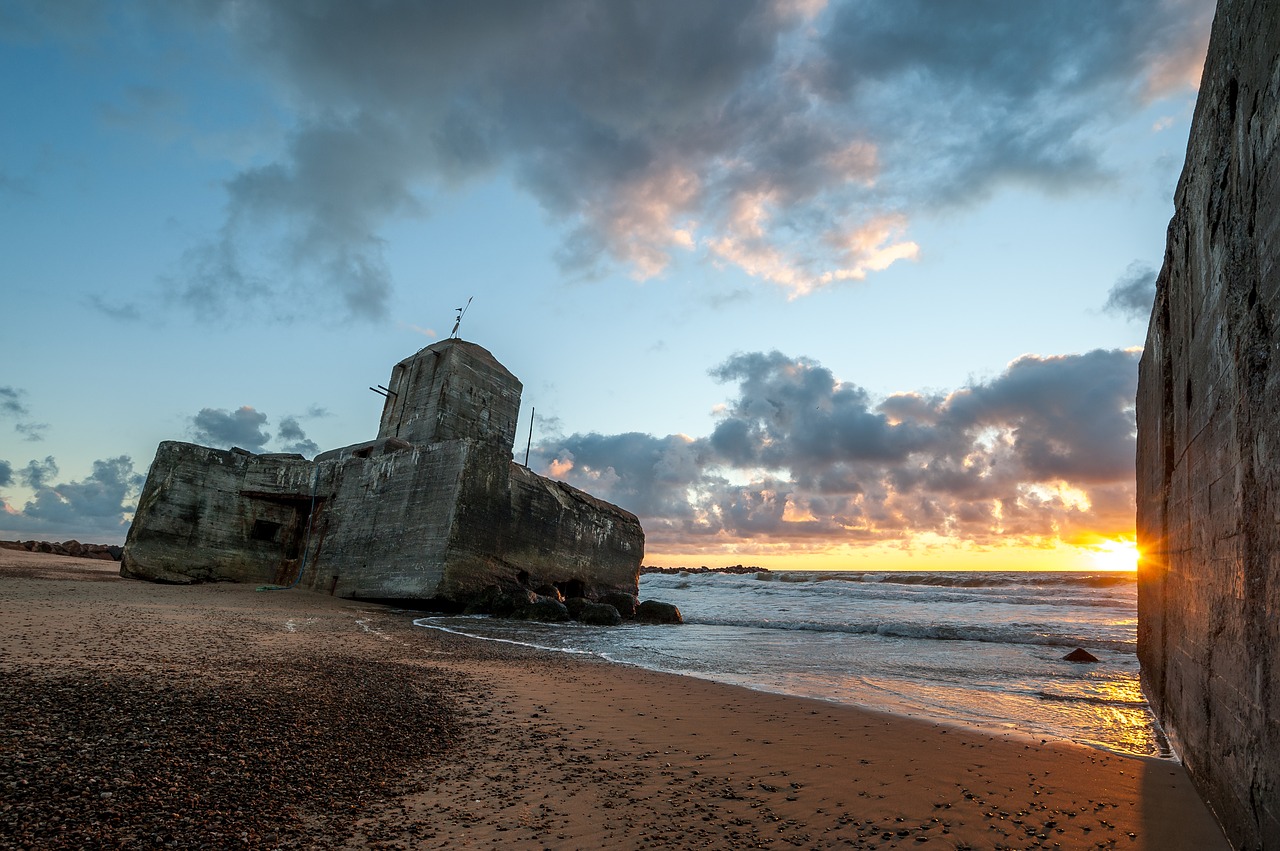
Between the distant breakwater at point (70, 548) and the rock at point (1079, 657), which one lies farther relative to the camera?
the distant breakwater at point (70, 548)

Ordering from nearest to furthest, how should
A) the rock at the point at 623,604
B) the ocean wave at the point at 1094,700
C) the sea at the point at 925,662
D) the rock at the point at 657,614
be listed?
the sea at the point at 925,662, the ocean wave at the point at 1094,700, the rock at the point at 657,614, the rock at the point at 623,604

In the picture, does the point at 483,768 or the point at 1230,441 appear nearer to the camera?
the point at 1230,441

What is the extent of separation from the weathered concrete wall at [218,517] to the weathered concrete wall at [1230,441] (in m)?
18.2

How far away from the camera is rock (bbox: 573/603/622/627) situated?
1549 centimetres

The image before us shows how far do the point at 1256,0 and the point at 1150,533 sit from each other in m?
5.56

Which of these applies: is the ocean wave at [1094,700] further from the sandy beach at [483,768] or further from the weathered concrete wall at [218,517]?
the weathered concrete wall at [218,517]

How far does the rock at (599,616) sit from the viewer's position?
1549 cm

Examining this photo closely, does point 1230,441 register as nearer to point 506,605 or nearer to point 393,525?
point 506,605

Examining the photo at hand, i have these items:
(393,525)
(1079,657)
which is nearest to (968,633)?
(1079,657)

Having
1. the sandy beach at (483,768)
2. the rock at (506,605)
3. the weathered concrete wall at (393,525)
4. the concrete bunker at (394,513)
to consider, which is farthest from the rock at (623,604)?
the sandy beach at (483,768)

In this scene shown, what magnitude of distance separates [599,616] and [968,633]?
808 cm

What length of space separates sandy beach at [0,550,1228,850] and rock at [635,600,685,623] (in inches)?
451

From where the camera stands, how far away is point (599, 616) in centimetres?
1556

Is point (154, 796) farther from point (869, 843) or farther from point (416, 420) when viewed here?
point (416, 420)
